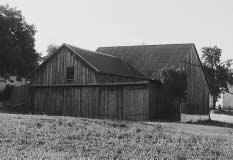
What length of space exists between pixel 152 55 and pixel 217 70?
39.1 metres

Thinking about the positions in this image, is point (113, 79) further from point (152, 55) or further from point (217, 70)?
point (217, 70)

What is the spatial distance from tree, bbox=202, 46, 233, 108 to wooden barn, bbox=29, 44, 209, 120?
1330 inches

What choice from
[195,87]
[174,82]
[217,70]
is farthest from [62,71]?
[217,70]

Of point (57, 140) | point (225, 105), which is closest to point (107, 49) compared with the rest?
point (57, 140)

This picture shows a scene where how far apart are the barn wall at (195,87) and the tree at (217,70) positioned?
30610 mm

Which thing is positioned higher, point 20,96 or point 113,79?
point 113,79

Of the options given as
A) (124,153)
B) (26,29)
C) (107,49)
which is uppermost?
(26,29)

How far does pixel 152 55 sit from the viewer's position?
123ft

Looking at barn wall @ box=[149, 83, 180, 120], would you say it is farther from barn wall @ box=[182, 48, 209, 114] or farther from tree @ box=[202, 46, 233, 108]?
tree @ box=[202, 46, 233, 108]

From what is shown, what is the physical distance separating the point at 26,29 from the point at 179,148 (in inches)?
1570

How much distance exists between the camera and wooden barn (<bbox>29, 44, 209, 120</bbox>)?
2842 cm

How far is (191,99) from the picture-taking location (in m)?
36.2

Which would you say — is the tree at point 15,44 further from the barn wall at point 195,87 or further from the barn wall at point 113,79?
the barn wall at point 195,87

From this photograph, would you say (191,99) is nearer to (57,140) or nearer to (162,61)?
(162,61)
